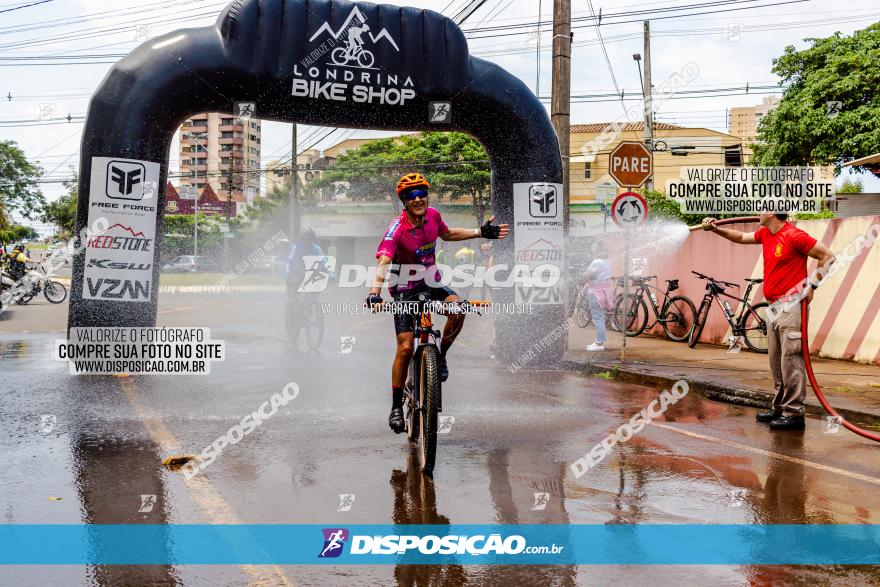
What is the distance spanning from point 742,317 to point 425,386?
870 centimetres

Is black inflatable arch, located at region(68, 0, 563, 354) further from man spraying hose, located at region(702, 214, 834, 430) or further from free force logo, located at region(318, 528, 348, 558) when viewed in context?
free force logo, located at region(318, 528, 348, 558)

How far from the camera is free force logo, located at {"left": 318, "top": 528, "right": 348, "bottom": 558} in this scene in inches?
173

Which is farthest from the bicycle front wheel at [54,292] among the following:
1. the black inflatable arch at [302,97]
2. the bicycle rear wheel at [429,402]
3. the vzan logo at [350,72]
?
the bicycle rear wheel at [429,402]

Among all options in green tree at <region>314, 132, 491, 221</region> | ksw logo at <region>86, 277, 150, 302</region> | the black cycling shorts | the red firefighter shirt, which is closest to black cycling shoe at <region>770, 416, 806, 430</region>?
the red firefighter shirt

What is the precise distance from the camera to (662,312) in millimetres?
15469

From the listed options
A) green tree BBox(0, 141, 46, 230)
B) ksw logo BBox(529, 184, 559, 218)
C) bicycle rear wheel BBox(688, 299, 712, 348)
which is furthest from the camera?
green tree BBox(0, 141, 46, 230)

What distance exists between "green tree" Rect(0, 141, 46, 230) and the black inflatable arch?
65608 mm

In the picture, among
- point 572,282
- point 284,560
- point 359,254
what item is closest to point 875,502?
point 284,560

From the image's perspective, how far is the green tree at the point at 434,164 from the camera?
5062 cm

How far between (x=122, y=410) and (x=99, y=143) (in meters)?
4.00

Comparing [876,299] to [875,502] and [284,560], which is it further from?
[284,560]

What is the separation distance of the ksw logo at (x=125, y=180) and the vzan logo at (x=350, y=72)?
7.74 ft

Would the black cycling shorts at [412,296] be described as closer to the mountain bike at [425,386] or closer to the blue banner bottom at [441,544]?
the mountain bike at [425,386]

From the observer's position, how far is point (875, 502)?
5.44 meters
